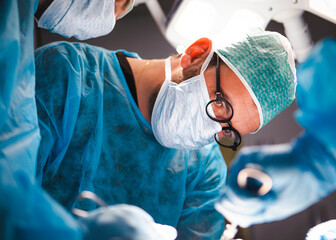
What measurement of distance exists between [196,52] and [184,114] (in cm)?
31

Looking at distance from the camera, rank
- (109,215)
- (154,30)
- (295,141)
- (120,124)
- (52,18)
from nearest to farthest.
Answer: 1. (109,215)
2. (295,141)
3. (52,18)
4. (120,124)
5. (154,30)

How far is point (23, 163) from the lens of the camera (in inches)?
28.9

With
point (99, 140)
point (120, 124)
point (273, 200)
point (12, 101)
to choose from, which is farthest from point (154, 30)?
point (273, 200)

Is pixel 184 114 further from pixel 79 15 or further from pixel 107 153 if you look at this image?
pixel 79 15

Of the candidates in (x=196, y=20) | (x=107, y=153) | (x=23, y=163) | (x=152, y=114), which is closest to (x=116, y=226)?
(x=23, y=163)

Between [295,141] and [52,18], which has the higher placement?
[52,18]

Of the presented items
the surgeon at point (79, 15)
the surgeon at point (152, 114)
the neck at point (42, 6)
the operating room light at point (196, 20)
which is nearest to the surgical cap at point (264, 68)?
the surgeon at point (152, 114)

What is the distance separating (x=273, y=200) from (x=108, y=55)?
3.85 ft

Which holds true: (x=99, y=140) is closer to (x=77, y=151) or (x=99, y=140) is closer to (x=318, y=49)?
(x=77, y=151)

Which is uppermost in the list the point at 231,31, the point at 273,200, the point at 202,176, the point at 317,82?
the point at 317,82

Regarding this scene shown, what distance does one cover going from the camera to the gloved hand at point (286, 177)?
0.67 metres

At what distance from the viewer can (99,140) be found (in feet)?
4.26

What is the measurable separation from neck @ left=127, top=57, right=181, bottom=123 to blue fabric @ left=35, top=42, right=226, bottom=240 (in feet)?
0.17

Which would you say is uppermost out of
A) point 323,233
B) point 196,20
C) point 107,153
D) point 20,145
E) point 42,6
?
point 42,6
